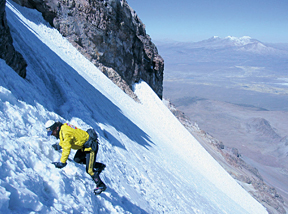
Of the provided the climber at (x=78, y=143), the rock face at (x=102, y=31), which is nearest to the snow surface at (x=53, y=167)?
the climber at (x=78, y=143)

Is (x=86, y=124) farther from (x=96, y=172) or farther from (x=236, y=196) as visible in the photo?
(x=236, y=196)

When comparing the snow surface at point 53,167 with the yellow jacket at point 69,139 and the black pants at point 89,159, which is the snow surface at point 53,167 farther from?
the yellow jacket at point 69,139

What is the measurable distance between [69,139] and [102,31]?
1993cm

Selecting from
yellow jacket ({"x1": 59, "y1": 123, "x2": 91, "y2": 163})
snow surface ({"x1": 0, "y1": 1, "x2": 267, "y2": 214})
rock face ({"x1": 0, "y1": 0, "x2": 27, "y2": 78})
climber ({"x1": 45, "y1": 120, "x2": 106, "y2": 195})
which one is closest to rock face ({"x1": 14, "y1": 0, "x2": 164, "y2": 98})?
snow surface ({"x1": 0, "y1": 1, "x2": 267, "y2": 214})

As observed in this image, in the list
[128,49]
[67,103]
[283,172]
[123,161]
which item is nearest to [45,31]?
[128,49]

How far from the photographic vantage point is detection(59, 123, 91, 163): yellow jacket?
12.9 feet

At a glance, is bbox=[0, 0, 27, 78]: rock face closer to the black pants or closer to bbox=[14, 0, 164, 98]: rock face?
the black pants

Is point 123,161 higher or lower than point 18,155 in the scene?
lower

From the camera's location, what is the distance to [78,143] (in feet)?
13.4

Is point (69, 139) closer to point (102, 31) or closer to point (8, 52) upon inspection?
point (8, 52)

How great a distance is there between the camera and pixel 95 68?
2012 centimetres

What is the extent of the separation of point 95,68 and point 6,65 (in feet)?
47.0

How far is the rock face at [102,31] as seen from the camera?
19562mm

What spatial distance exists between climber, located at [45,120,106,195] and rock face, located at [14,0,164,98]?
57.4ft
